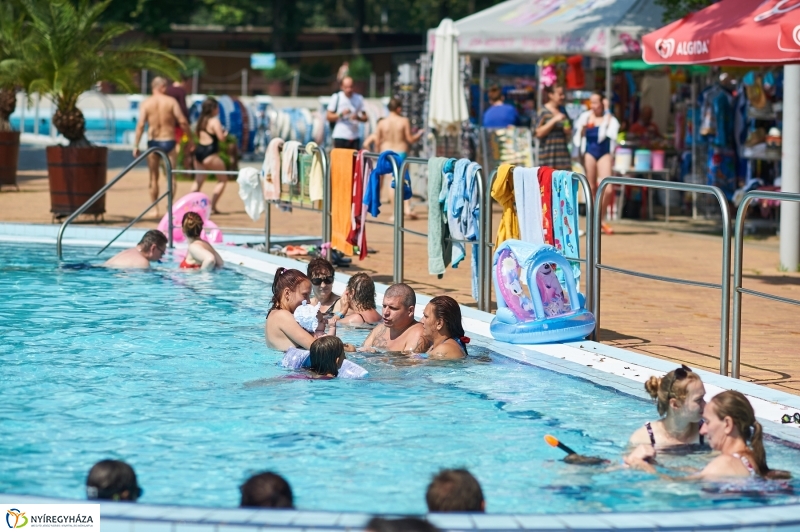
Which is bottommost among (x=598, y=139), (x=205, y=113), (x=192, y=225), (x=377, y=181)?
(x=192, y=225)

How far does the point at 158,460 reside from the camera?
18.9 ft

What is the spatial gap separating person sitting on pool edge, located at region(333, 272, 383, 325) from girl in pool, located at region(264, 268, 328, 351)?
1065mm

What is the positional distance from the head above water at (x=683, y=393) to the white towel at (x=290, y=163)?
7.11m

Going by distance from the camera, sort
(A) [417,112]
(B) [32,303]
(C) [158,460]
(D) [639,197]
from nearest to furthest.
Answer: (C) [158,460] < (B) [32,303] < (D) [639,197] < (A) [417,112]

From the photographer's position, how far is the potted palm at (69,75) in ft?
50.7

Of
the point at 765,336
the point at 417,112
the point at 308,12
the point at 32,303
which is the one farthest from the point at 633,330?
the point at 308,12

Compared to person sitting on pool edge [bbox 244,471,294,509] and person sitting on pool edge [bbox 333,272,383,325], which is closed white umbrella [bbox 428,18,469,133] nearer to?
person sitting on pool edge [bbox 333,272,383,325]

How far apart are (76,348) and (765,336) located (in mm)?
4817

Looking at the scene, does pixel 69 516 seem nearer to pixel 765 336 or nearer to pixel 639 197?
pixel 765 336

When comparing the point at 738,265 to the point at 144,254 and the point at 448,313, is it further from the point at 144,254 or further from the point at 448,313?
the point at 144,254

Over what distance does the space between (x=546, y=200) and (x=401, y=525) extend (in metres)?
4.85

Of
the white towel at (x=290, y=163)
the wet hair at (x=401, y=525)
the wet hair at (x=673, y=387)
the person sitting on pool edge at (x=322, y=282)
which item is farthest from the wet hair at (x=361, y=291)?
the wet hair at (x=401, y=525)

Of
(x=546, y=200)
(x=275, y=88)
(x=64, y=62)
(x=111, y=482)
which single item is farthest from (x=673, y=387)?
(x=275, y=88)

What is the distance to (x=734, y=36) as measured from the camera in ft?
35.1
